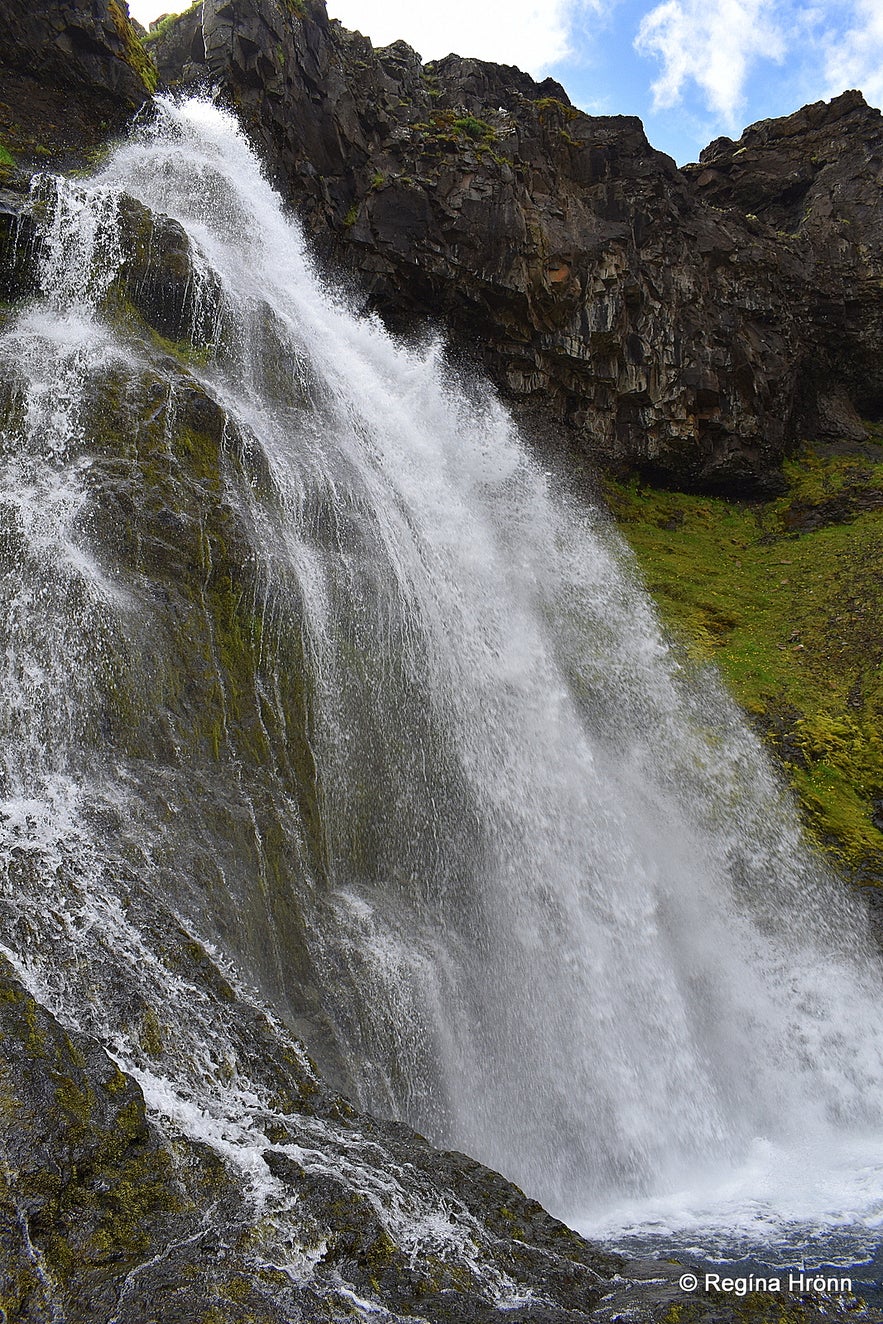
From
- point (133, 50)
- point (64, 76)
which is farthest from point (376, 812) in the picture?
point (133, 50)

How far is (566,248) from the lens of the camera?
1997cm

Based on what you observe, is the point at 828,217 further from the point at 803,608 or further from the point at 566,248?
the point at 803,608

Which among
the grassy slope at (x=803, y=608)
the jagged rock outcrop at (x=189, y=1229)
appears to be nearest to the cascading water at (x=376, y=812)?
the jagged rock outcrop at (x=189, y=1229)

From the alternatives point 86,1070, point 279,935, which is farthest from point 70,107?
point 86,1070

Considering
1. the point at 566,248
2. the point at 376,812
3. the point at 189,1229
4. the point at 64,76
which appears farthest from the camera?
the point at 566,248

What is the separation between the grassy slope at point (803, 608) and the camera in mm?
12984

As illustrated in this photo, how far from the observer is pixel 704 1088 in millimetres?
8961

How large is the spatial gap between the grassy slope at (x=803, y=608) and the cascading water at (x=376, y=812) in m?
0.86

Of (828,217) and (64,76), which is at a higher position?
(828,217)

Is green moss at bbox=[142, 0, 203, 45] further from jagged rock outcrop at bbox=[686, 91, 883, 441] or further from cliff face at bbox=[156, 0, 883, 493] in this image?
jagged rock outcrop at bbox=[686, 91, 883, 441]

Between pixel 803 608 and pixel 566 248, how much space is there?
10.5 metres

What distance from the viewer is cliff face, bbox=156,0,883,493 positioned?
19297 millimetres

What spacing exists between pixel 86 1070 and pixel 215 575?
592 centimetres

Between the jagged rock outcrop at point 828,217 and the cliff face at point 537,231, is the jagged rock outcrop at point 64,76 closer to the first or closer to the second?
the cliff face at point 537,231
